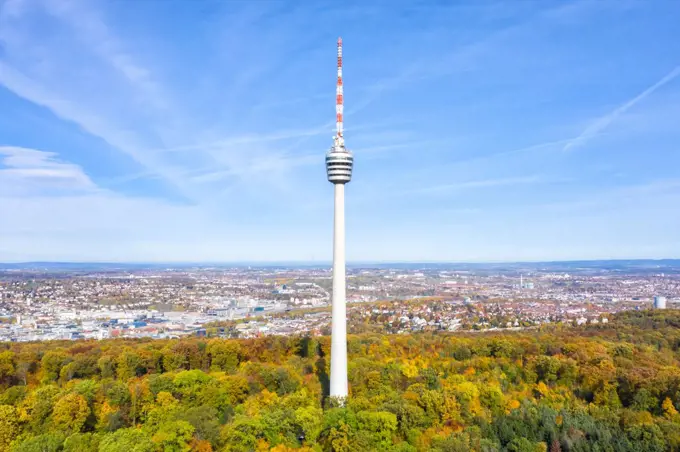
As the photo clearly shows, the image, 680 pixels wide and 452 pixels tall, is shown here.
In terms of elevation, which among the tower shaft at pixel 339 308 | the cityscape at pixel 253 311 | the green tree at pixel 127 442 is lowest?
the cityscape at pixel 253 311

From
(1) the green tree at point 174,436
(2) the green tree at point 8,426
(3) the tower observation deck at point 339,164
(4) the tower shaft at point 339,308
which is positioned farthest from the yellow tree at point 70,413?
(3) the tower observation deck at point 339,164

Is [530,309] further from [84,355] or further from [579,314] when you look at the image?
[84,355]

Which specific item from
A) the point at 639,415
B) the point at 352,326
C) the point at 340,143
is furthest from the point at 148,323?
the point at 639,415

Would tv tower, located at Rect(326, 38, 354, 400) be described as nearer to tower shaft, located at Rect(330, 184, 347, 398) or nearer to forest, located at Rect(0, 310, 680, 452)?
tower shaft, located at Rect(330, 184, 347, 398)

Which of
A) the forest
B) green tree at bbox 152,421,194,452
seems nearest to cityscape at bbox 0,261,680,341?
the forest

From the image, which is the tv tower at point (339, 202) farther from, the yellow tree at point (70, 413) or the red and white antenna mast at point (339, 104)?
the yellow tree at point (70, 413)

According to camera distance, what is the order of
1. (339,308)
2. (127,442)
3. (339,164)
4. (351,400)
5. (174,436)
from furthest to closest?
1. (339,164)
2. (339,308)
3. (351,400)
4. (174,436)
5. (127,442)

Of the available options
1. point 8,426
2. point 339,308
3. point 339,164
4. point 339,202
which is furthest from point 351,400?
point 8,426

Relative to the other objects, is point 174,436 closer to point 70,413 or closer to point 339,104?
point 70,413
